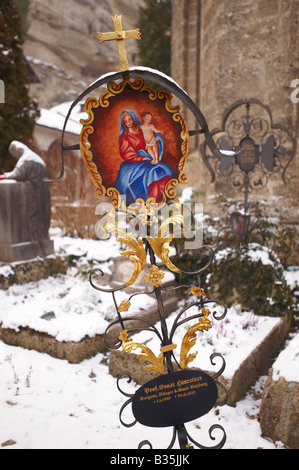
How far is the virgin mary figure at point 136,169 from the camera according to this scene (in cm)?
186

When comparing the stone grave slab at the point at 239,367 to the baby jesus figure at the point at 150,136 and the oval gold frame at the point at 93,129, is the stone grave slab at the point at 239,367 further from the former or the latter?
the baby jesus figure at the point at 150,136

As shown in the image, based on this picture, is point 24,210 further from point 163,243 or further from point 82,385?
point 163,243

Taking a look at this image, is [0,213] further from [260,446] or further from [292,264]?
[292,264]

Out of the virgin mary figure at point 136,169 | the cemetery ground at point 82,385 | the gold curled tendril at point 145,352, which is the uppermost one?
the virgin mary figure at point 136,169

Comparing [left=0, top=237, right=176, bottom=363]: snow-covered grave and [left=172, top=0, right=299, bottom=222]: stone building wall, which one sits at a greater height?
[left=172, top=0, right=299, bottom=222]: stone building wall

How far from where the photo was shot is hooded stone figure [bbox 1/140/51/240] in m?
5.02

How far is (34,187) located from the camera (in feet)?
16.9

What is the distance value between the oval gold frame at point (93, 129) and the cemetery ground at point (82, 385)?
1.54 m

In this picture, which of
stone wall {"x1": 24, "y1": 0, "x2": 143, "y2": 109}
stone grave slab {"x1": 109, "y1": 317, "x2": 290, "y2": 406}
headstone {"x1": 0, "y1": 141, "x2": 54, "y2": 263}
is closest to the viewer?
stone grave slab {"x1": 109, "y1": 317, "x2": 290, "y2": 406}

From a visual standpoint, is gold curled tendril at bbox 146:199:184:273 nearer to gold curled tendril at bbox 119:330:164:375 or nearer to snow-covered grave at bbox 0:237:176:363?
A: gold curled tendril at bbox 119:330:164:375

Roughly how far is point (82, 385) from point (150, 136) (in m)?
2.28

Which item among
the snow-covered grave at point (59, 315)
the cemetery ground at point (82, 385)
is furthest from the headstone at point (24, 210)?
the cemetery ground at point (82, 385)

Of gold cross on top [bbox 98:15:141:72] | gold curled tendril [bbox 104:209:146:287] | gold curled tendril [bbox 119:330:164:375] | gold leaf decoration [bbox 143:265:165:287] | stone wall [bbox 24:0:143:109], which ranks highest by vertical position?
stone wall [bbox 24:0:143:109]

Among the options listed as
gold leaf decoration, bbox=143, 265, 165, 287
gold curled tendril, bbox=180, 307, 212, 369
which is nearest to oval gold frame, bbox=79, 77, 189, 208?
gold leaf decoration, bbox=143, 265, 165, 287
